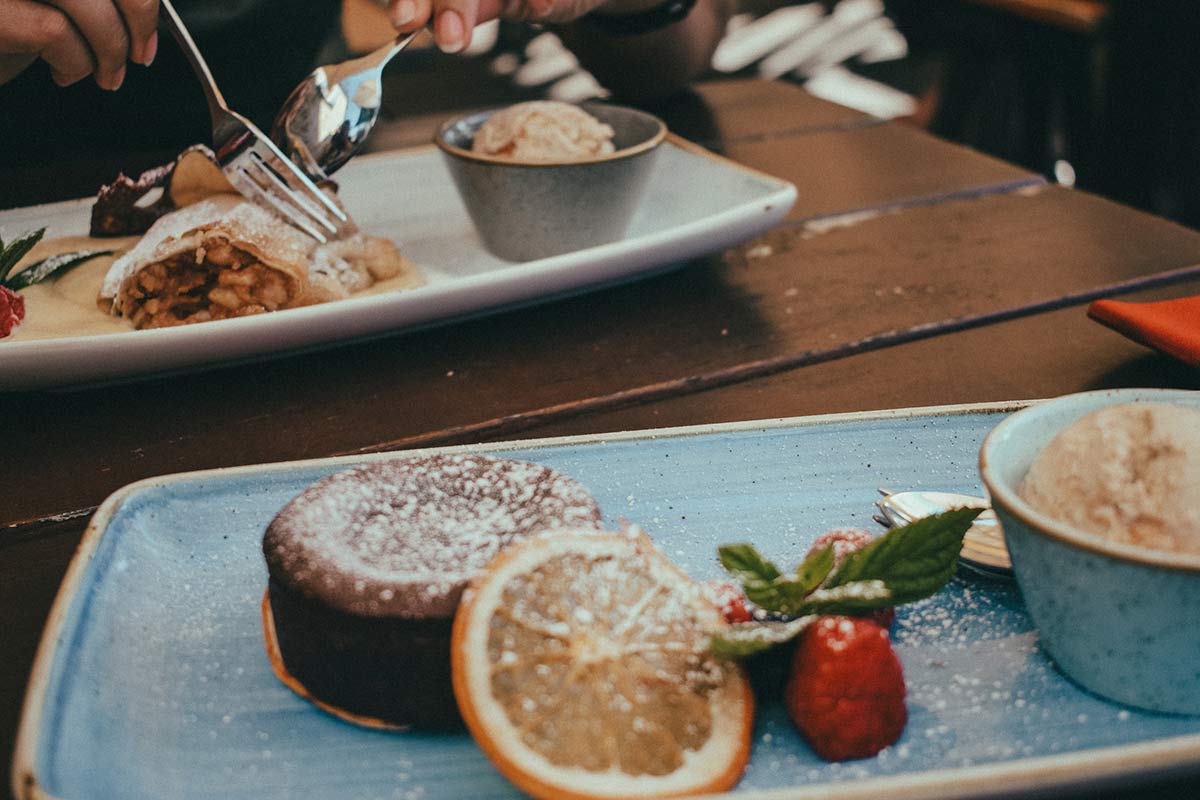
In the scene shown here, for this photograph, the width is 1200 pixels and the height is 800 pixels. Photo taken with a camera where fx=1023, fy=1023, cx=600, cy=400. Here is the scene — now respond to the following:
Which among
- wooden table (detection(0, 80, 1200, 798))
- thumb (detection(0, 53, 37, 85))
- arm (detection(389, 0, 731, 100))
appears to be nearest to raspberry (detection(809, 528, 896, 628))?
wooden table (detection(0, 80, 1200, 798))

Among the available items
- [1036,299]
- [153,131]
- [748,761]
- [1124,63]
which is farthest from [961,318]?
[1124,63]

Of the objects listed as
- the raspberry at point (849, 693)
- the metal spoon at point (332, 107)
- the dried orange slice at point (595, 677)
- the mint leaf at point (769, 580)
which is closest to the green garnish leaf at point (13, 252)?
the metal spoon at point (332, 107)

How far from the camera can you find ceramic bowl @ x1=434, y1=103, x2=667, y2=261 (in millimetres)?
1557

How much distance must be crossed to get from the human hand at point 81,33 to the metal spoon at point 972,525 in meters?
1.28

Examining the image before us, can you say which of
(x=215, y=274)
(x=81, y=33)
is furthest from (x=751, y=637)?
(x=81, y=33)

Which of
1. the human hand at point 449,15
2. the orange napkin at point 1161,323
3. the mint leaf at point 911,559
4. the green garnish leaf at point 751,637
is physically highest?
the human hand at point 449,15

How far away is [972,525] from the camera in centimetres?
91

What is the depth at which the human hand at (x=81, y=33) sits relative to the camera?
146cm

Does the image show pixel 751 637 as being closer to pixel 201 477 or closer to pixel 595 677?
pixel 595 677

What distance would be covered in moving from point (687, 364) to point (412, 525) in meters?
0.54

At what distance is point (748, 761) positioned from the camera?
0.72 metres

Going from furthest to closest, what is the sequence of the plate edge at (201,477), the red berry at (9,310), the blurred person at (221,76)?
the blurred person at (221,76)
the red berry at (9,310)
the plate edge at (201,477)

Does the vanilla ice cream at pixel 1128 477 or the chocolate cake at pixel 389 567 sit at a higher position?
the vanilla ice cream at pixel 1128 477

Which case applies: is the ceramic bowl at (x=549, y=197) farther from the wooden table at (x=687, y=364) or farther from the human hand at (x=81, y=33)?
the human hand at (x=81, y=33)
